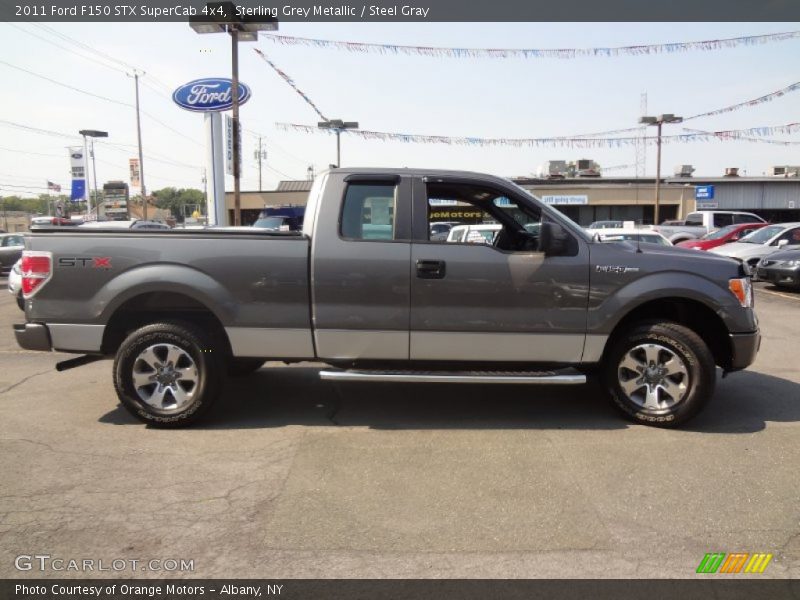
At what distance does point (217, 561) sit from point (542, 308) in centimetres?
292

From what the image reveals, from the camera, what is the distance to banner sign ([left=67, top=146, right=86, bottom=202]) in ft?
186

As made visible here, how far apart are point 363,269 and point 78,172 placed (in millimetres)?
62807

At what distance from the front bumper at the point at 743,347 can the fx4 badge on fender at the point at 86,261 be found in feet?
16.5

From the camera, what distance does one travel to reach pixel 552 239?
447 cm

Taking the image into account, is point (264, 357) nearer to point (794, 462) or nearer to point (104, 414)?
point (104, 414)

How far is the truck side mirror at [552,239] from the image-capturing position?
445 centimetres

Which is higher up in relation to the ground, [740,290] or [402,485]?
[740,290]

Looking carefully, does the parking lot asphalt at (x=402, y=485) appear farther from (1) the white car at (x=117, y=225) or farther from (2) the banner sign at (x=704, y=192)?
(2) the banner sign at (x=704, y=192)

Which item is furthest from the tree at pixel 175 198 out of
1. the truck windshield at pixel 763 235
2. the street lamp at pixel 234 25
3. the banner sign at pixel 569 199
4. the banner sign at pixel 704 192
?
the truck windshield at pixel 763 235

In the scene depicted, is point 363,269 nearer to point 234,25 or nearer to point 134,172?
point 234,25

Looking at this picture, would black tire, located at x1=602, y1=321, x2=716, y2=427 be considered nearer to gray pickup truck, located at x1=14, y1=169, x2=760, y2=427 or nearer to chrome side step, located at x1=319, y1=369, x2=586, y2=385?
gray pickup truck, located at x1=14, y1=169, x2=760, y2=427

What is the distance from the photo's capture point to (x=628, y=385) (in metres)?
4.68

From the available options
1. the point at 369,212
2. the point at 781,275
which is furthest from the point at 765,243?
the point at 369,212
